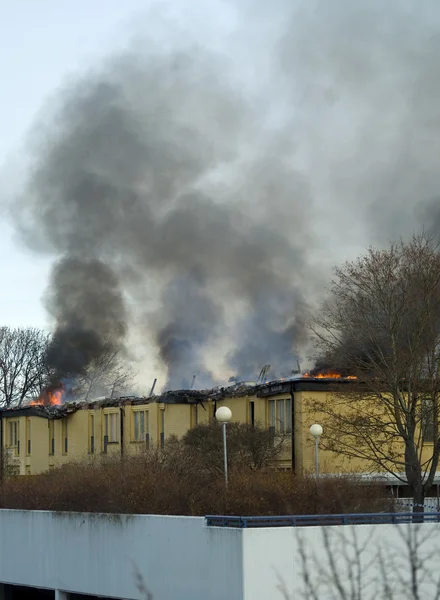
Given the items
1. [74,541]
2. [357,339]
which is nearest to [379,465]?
[357,339]

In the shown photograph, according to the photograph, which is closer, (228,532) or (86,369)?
(228,532)

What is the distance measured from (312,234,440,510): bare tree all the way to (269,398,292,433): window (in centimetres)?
229

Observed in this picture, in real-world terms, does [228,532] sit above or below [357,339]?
below

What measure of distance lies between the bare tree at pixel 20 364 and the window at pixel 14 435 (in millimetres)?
19066

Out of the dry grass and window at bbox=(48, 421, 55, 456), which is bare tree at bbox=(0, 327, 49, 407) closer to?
window at bbox=(48, 421, 55, 456)

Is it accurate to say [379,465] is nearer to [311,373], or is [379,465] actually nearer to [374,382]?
[374,382]

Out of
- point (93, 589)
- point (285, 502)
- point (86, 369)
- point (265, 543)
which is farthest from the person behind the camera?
point (86, 369)

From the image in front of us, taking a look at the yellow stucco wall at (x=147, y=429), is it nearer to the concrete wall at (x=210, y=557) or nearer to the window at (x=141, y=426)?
the window at (x=141, y=426)

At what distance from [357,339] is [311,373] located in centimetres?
602

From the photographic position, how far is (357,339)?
36.8 meters

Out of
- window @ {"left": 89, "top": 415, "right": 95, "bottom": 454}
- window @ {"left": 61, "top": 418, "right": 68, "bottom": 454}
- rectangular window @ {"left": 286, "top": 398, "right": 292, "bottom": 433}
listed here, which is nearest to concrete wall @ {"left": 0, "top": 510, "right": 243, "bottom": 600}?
rectangular window @ {"left": 286, "top": 398, "right": 292, "bottom": 433}

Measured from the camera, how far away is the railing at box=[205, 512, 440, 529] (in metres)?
21.2

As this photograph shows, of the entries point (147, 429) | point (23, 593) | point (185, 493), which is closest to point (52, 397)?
point (147, 429)

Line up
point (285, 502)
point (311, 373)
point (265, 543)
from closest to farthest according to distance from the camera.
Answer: point (265, 543), point (285, 502), point (311, 373)
